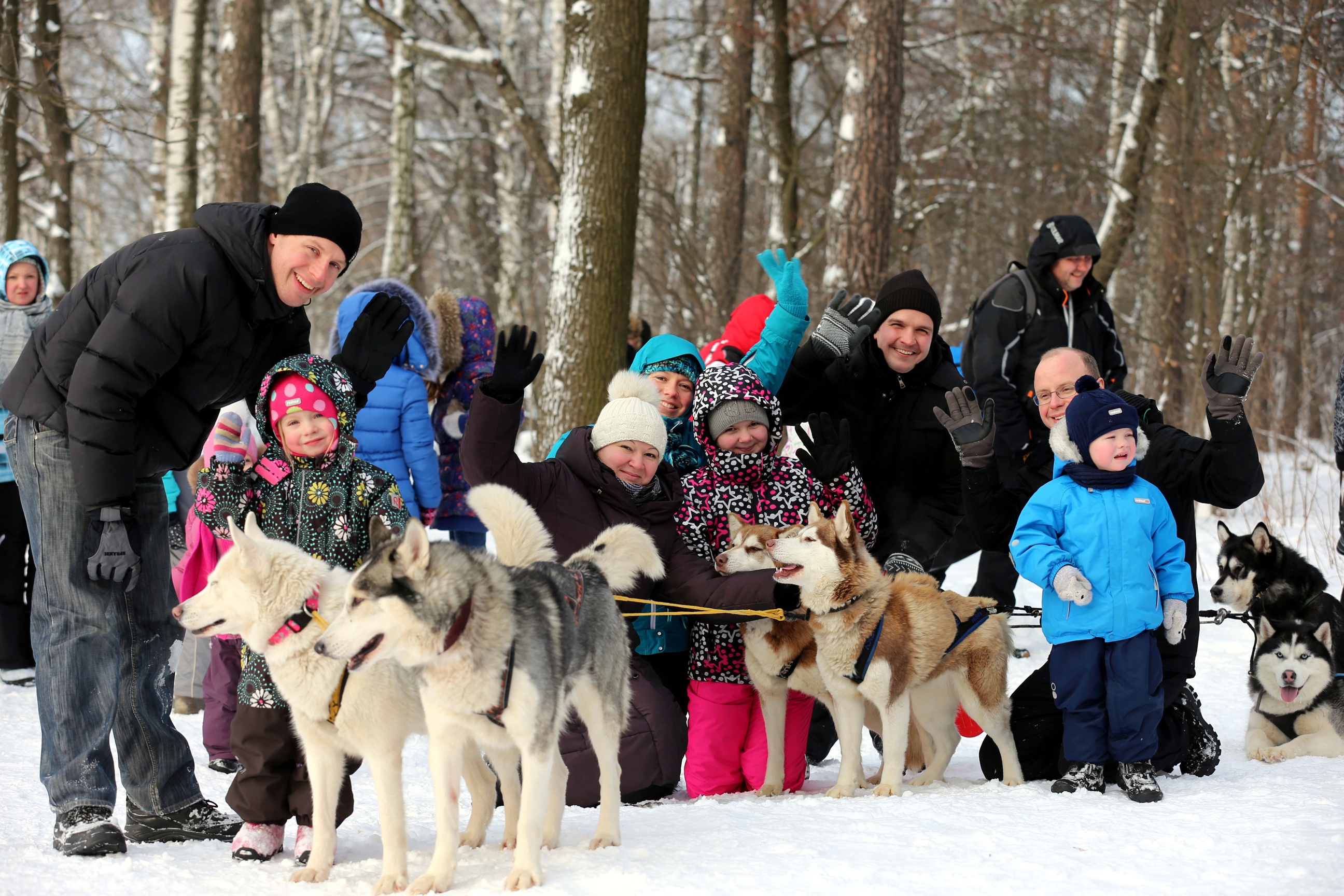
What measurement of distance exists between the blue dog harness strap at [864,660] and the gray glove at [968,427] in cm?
78

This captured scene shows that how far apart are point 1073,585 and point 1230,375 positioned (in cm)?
107

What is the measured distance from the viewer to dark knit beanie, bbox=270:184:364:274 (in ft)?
10.4

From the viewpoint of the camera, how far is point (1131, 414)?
12.2 feet

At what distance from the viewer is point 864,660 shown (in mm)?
3883

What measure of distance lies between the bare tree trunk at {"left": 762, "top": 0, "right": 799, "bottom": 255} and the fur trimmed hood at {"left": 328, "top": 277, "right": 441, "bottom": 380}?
6.02 meters

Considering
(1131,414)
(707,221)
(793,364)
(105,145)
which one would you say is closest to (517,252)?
(707,221)

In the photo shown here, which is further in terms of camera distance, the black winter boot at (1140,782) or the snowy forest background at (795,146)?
the snowy forest background at (795,146)

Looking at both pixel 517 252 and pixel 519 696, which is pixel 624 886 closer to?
pixel 519 696

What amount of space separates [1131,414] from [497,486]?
226 centimetres

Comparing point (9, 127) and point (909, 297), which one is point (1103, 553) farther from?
point (9, 127)

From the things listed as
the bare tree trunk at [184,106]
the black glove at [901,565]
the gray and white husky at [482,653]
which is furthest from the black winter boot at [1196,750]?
the bare tree trunk at [184,106]

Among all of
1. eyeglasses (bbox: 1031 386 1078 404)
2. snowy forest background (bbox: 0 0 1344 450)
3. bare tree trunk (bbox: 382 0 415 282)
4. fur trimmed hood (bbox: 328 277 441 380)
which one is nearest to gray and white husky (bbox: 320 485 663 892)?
eyeglasses (bbox: 1031 386 1078 404)

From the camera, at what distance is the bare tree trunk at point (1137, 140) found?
10.3 meters

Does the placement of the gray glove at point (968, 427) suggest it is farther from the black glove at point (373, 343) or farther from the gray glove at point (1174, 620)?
the black glove at point (373, 343)
